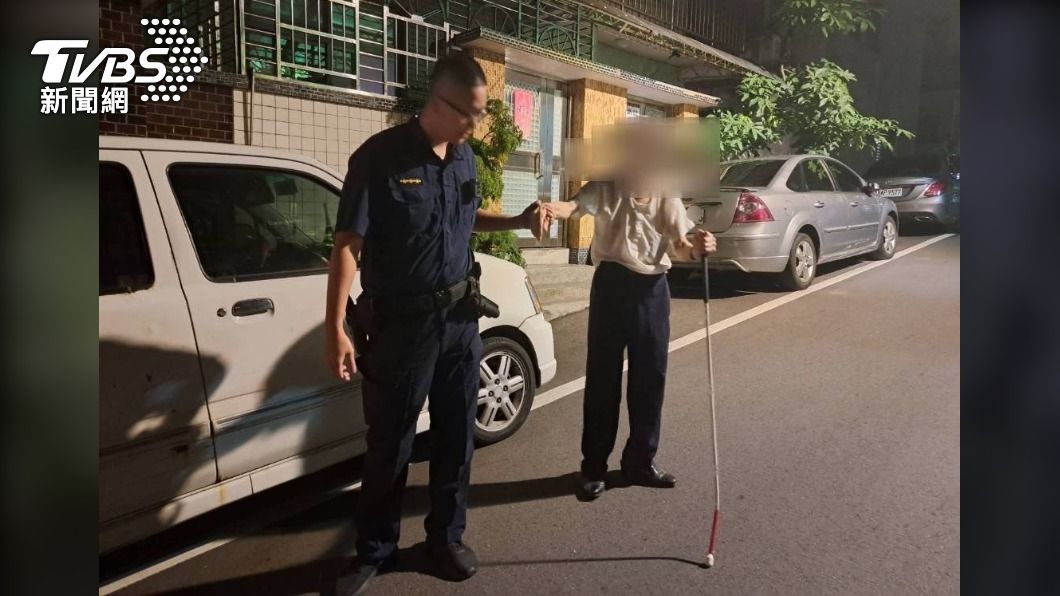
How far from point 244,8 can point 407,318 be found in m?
0.95

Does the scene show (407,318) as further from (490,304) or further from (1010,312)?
(1010,312)

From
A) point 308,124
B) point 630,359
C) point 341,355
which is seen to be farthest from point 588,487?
point 308,124

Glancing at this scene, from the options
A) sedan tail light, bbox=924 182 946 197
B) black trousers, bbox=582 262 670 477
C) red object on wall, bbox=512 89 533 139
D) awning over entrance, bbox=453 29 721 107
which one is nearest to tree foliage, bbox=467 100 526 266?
red object on wall, bbox=512 89 533 139

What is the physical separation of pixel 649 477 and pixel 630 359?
373 millimetres

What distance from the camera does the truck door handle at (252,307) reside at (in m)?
1.93

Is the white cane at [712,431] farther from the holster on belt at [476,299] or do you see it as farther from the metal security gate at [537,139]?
the holster on belt at [476,299]

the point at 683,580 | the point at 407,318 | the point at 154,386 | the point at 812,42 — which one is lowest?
the point at 683,580

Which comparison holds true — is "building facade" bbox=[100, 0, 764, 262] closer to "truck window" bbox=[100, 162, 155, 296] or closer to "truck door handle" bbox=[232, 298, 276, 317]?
"truck window" bbox=[100, 162, 155, 296]

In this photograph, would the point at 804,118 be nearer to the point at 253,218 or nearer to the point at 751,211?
the point at 751,211

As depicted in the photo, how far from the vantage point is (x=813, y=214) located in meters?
2.07

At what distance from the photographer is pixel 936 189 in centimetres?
179

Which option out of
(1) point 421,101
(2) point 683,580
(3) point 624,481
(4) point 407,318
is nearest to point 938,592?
(2) point 683,580

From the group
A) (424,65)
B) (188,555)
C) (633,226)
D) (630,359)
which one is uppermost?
(424,65)

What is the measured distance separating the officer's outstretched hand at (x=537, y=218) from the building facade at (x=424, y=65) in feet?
0.25
